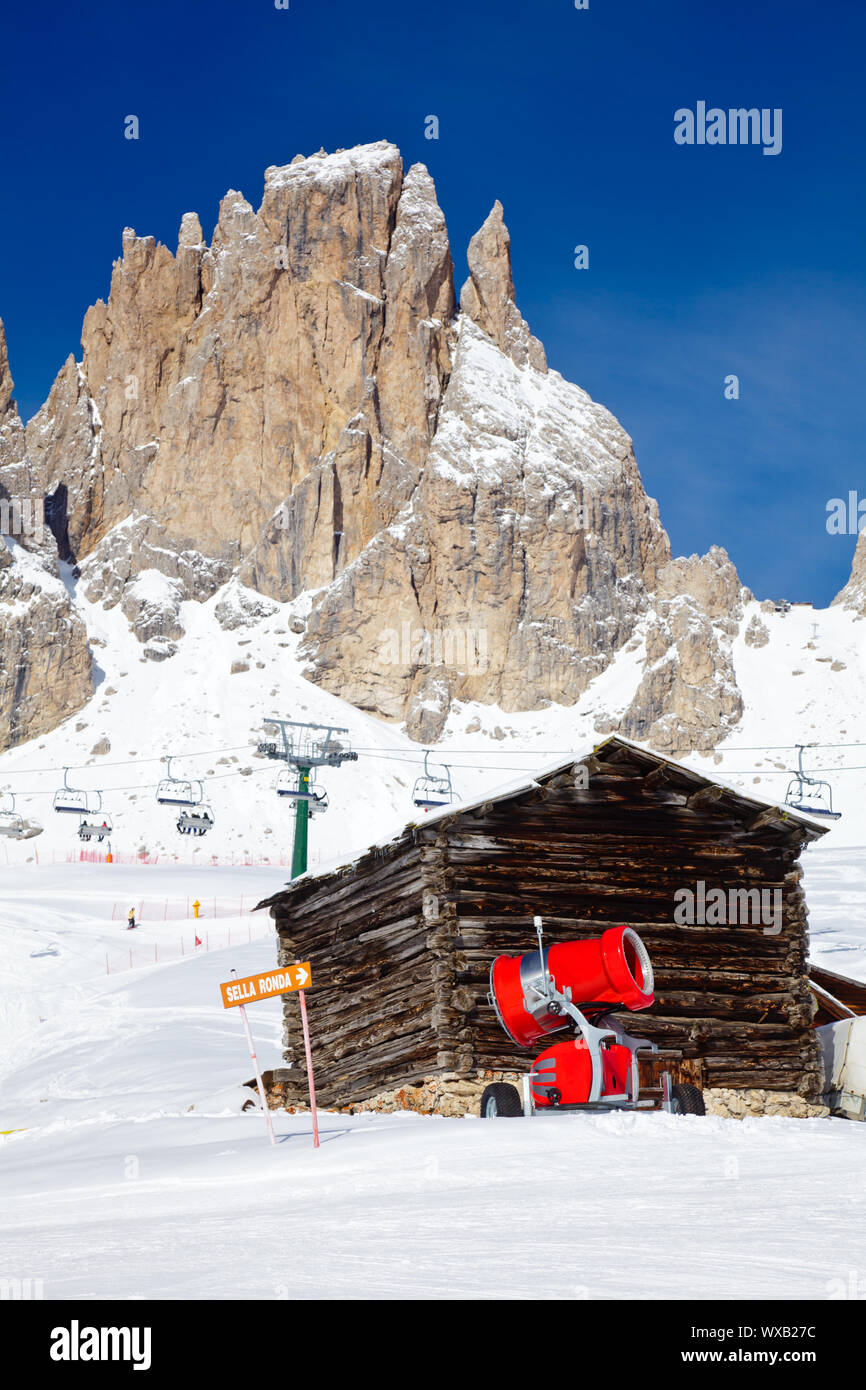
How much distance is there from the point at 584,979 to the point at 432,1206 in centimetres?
503

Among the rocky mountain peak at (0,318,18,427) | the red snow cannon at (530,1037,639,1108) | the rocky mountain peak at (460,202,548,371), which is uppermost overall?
the rocky mountain peak at (460,202,548,371)

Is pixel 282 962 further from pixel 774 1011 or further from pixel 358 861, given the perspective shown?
pixel 774 1011

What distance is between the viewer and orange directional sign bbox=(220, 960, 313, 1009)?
1188 centimetres

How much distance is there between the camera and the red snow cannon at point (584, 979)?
12.3 metres

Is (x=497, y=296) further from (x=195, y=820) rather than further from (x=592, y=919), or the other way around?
(x=592, y=919)

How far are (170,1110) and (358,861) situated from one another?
22.1 ft

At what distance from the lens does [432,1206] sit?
7648 mm

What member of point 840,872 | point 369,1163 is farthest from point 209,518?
point 369,1163

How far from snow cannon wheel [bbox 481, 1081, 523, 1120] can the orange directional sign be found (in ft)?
7.79

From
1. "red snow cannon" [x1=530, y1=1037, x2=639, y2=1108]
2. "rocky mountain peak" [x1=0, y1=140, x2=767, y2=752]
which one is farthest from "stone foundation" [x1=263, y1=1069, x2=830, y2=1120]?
"rocky mountain peak" [x1=0, y1=140, x2=767, y2=752]

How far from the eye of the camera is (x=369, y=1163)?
9.84 metres

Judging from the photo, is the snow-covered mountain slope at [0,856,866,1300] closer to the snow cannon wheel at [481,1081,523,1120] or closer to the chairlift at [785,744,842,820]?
the snow cannon wheel at [481,1081,523,1120]

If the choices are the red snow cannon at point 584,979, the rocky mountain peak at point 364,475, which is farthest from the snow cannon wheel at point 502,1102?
the rocky mountain peak at point 364,475

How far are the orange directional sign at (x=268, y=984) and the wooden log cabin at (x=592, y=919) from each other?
3111mm
